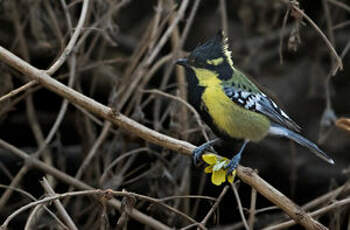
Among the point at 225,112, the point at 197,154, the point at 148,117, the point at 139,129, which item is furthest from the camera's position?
the point at 148,117

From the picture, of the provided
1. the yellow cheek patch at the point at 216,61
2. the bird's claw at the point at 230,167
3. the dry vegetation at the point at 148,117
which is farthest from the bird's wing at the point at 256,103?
the bird's claw at the point at 230,167

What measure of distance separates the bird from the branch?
334 mm

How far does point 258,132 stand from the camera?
102 inches

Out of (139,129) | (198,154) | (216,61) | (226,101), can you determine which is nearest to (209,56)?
(216,61)

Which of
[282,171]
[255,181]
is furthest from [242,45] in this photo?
[255,181]

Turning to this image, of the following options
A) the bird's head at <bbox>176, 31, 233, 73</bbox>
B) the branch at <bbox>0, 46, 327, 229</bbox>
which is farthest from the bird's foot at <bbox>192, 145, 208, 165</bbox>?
the bird's head at <bbox>176, 31, 233, 73</bbox>

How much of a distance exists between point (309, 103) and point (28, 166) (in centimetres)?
270

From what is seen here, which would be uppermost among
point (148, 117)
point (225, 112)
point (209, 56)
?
point (209, 56)

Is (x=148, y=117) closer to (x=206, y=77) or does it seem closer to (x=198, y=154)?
(x=206, y=77)

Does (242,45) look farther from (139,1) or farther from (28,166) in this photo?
(28,166)

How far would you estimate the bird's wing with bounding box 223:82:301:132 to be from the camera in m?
2.52

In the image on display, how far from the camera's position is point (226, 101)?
2.51 meters

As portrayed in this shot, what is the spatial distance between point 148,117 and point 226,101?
162cm

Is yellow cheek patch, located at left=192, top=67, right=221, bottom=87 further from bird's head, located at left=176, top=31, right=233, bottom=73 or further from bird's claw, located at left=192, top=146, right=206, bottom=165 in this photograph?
bird's claw, located at left=192, top=146, right=206, bottom=165
